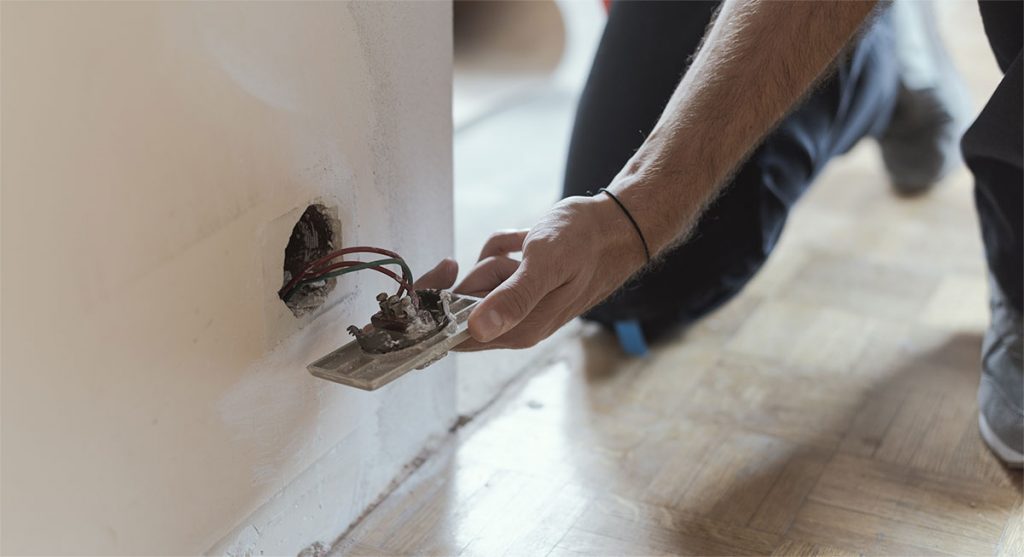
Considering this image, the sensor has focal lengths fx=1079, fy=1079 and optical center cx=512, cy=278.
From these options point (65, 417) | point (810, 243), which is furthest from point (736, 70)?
point (810, 243)

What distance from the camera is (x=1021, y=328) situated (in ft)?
3.94

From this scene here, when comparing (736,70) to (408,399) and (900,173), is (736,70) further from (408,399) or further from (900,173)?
(900,173)

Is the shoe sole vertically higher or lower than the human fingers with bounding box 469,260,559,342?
lower

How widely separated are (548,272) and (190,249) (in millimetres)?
267

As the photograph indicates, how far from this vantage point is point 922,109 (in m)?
1.75

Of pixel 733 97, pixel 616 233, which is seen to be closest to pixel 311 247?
pixel 616 233

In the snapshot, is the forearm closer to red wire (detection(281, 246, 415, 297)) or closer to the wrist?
the wrist

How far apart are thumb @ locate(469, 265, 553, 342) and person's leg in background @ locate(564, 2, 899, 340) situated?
0.45m

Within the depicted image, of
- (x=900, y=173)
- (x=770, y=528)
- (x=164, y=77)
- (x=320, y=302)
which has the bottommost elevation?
(x=900, y=173)

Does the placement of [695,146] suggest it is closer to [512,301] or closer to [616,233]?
[616,233]

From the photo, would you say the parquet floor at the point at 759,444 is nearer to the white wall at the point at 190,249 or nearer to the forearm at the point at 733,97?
the white wall at the point at 190,249

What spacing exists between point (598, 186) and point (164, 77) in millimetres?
690

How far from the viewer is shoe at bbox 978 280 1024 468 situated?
3.57ft

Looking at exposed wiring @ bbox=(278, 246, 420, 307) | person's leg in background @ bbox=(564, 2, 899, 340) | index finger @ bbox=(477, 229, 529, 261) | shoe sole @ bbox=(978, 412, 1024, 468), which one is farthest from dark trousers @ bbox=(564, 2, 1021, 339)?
exposed wiring @ bbox=(278, 246, 420, 307)
